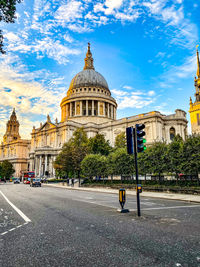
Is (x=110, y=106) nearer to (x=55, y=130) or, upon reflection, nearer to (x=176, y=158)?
(x=55, y=130)

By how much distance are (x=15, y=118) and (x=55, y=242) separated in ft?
473

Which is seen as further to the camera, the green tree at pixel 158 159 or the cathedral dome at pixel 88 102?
the cathedral dome at pixel 88 102

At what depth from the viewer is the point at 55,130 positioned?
76.4 m

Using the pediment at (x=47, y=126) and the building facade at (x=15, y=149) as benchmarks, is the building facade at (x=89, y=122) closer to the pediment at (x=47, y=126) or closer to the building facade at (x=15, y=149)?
the pediment at (x=47, y=126)

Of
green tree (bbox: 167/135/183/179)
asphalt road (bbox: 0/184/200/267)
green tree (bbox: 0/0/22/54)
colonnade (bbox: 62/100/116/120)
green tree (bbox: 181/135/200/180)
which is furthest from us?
colonnade (bbox: 62/100/116/120)

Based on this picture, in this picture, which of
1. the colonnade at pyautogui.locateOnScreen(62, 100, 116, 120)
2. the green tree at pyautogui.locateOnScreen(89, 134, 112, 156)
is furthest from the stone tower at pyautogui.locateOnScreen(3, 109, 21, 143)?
the green tree at pyautogui.locateOnScreen(89, 134, 112, 156)

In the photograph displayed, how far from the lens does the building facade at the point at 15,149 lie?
107438 millimetres

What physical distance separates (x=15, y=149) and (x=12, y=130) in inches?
1008

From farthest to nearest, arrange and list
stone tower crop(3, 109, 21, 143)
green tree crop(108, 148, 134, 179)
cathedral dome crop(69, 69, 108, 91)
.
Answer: stone tower crop(3, 109, 21, 143) → cathedral dome crop(69, 69, 108, 91) → green tree crop(108, 148, 134, 179)

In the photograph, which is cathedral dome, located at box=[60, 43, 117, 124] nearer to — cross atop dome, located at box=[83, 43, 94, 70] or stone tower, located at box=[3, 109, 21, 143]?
cross atop dome, located at box=[83, 43, 94, 70]

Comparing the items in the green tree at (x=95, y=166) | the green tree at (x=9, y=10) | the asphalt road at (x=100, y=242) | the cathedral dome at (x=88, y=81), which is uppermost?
the cathedral dome at (x=88, y=81)

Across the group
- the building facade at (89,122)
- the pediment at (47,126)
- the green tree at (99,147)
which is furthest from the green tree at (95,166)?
the pediment at (47,126)

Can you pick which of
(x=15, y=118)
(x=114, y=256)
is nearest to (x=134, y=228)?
(x=114, y=256)

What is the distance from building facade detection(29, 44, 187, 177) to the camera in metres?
59.5
